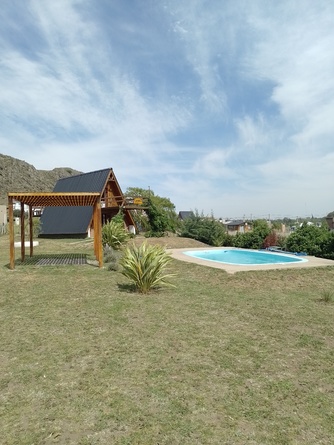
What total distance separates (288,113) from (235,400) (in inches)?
745

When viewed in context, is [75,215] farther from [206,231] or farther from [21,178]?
[21,178]

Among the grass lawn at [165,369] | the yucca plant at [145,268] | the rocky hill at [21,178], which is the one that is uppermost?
the rocky hill at [21,178]

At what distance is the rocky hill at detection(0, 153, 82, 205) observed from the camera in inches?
3801

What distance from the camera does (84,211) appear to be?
26.0m

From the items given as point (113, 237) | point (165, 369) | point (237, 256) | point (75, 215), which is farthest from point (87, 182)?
point (165, 369)

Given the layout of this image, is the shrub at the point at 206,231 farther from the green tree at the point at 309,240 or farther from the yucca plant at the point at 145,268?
the yucca plant at the point at 145,268

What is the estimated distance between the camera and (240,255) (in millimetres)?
19312

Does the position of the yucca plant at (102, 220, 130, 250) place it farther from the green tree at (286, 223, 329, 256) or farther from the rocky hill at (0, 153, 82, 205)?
the rocky hill at (0, 153, 82, 205)

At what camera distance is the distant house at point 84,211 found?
25281mm

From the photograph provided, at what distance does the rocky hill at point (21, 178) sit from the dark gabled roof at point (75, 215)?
71.4m

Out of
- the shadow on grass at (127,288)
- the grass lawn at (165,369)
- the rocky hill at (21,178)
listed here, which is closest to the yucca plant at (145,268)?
the shadow on grass at (127,288)

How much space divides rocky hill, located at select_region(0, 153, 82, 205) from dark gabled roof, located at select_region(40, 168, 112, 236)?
2809 inches

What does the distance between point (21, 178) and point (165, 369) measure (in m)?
109

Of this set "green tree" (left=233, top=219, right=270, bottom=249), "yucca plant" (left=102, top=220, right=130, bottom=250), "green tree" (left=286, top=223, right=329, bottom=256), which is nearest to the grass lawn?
"yucca plant" (left=102, top=220, right=130, bottom=250)
